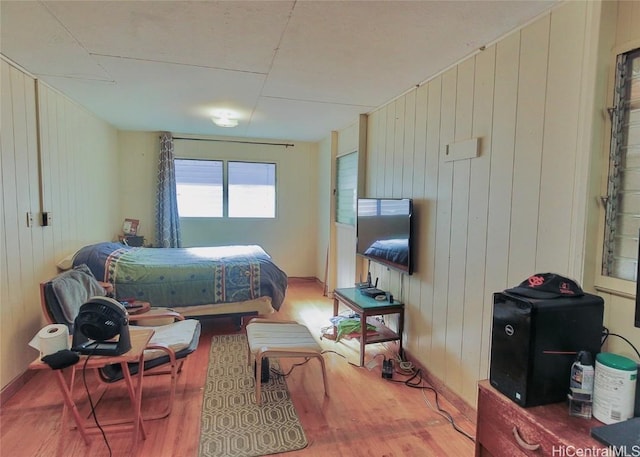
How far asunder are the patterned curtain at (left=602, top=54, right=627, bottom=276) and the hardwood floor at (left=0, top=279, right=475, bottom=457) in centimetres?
128

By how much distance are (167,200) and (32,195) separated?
2.33 meters

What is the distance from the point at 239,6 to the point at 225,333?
2.97 m

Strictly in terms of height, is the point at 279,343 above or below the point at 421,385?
above

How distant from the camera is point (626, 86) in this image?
1.38 m

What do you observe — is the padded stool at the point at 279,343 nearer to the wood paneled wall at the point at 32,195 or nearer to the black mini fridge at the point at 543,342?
the black mini fridge at the point at 543,342

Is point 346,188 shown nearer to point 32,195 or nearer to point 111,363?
point 32,195

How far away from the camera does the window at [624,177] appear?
135 centimetres

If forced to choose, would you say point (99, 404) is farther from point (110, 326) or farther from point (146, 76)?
point (146, 76)

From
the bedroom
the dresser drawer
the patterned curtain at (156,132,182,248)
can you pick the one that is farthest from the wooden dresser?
the patterned curtain at (156,132,182,248)

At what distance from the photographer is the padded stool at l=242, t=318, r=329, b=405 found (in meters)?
2.31

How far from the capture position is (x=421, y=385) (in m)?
2.61

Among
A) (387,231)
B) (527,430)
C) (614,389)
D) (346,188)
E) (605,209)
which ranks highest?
(346,188)

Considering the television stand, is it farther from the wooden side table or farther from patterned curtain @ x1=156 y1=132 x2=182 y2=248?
patterned curtain @ x1=156 y1=132 x2=182 y2=248

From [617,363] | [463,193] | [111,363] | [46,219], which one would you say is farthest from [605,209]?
[46,219]
